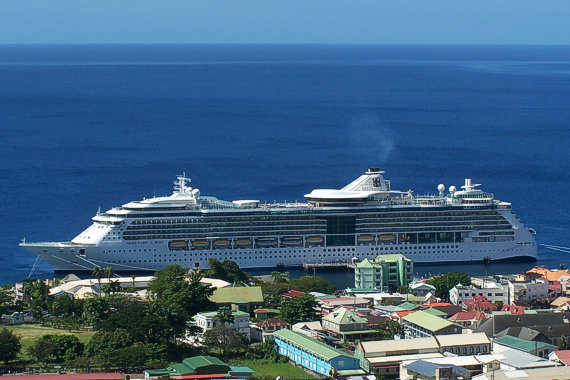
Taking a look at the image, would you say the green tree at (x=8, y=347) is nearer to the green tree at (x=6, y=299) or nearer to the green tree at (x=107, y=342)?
the green tree at (x=107, y=342)

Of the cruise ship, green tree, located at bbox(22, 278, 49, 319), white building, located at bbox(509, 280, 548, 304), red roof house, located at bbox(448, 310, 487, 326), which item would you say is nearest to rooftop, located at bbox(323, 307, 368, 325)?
red roof house, located at bbox(448, 310, 487, 326)

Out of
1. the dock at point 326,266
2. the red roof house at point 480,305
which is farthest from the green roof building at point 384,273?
the red roof house at point 480,305

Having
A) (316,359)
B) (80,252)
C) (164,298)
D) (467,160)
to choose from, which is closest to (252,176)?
(467,160)

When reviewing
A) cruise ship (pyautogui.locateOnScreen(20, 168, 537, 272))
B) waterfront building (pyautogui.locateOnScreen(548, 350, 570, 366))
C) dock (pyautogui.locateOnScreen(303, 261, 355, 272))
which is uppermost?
cruise ship (pyautogui.locateOnScreen(20, 168, 537, 272))

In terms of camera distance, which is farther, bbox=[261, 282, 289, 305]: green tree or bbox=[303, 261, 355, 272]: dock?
bbox=[303, 261, 355, 272]: dock

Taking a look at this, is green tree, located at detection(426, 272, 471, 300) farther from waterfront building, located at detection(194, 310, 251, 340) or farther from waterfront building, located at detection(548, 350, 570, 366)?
waterfront building, located at detection(548, 350, 570, 366)

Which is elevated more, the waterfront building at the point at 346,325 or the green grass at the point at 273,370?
the waterfront building at the point at 346,325
